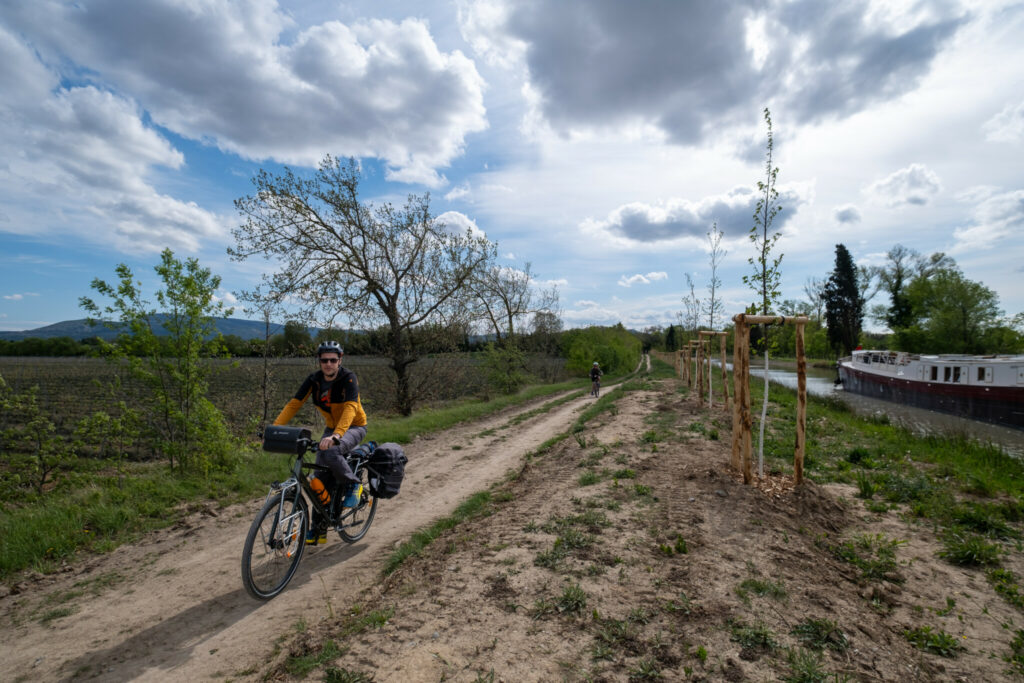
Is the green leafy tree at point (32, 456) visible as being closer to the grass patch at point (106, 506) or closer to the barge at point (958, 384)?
the grass patch at point (106, 506)

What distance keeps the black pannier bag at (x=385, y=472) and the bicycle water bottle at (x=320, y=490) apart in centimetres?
60

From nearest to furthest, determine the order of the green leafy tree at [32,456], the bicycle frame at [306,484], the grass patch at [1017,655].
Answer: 1. the grass patch at [1017,655]
2. the bicycle frame at [306,484]
3. the green leafy tree at [32,456]

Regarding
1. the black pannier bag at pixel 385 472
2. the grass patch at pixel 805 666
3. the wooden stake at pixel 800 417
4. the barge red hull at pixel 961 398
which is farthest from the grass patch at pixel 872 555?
the barge red hull at pixel 961 398

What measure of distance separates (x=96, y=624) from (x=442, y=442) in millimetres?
7627

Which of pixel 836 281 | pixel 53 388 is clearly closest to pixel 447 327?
pixel 53 388

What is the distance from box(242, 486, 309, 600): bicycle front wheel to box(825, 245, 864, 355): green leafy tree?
63.5m

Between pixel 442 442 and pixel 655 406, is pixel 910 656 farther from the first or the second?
pixel 655 406

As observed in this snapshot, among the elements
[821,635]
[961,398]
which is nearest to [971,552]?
[821,635]

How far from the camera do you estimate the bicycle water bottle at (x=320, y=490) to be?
15.0 feet

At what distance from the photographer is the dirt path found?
332 centimetres

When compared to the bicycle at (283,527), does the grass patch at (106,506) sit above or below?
below

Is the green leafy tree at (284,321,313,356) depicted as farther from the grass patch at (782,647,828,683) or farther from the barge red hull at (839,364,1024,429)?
the barge red hull at (839,364,1024,429)

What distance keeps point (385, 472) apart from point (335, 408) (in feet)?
3.09

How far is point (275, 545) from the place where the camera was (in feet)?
13.5
